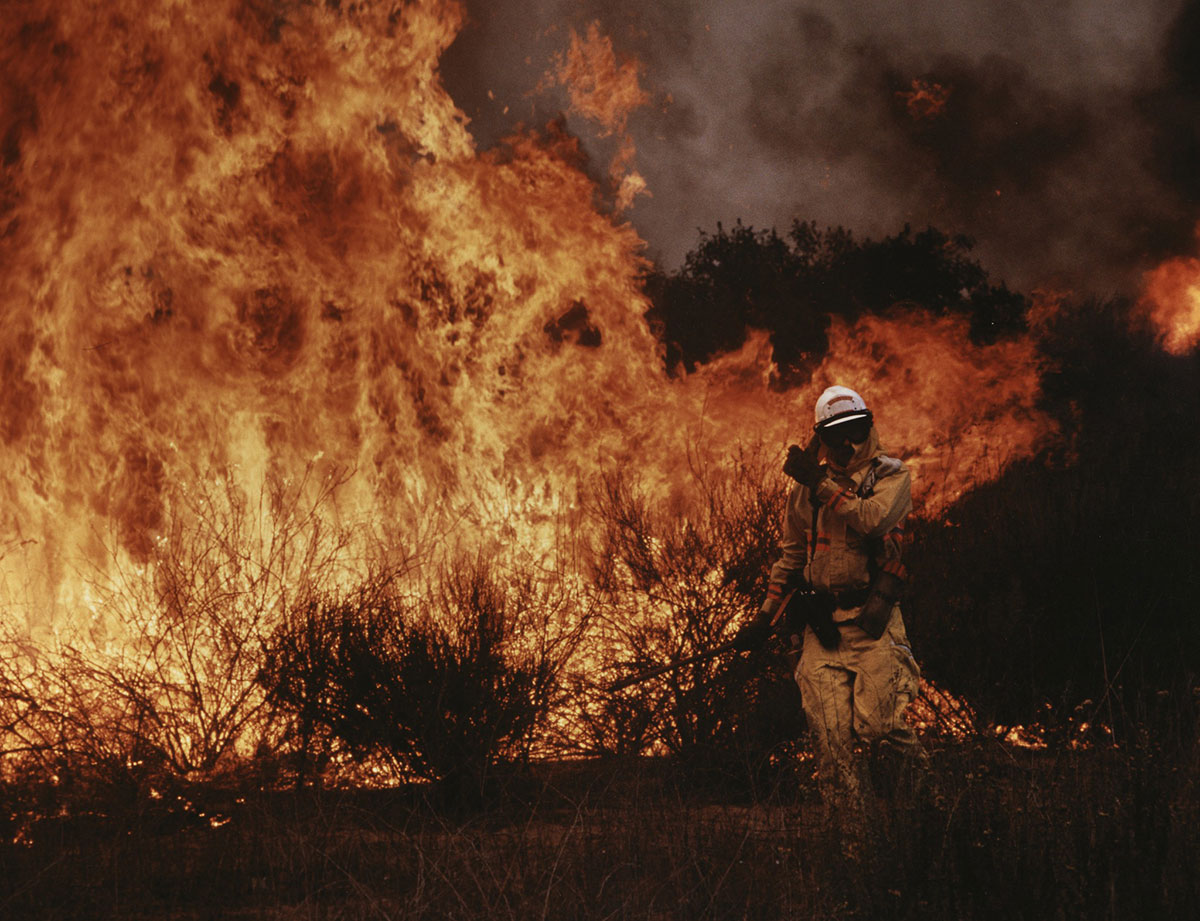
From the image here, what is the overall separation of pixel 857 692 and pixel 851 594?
16.9 inches

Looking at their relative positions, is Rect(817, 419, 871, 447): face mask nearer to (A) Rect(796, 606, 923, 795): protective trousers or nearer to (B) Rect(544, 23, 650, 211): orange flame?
(A) Rect(796, 606, 923, 795): protective trousers

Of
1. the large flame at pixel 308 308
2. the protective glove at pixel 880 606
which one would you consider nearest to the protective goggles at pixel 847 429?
the protective glove at pixel 880 606

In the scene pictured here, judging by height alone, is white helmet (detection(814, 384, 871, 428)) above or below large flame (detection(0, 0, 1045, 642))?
below

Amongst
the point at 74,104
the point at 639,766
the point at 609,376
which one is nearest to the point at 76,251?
the point at 74,104

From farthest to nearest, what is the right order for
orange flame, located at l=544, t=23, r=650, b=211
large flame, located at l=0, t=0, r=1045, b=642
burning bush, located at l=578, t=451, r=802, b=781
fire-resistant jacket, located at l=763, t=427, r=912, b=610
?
orange flame, located at l=544, t=23, r=650, b=211, large flame, located at l=0, t=0, r=1045, b=642, burning bush, located at l=578, t=451, r=802, b=781, fire-resistant jacket, located at l=763, t=427, r=912, b=610

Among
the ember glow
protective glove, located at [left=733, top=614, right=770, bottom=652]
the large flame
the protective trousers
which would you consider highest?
the ember glow

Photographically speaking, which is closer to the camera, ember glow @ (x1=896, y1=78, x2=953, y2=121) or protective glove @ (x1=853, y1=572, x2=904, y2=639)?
protective glove @ (x1=853, y1=572, x2=904, y2=639)

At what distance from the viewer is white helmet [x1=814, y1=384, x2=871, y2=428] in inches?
195

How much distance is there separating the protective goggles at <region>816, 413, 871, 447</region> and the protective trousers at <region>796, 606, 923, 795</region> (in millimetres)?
767

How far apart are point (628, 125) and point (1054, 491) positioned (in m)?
5.05

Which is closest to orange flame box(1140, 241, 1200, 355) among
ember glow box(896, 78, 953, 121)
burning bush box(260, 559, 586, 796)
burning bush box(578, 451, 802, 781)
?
ember glow box(896, 78, 953, 121)

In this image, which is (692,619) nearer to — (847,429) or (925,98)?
(847,429)

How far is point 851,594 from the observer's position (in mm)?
4957

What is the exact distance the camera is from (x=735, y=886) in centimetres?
421
